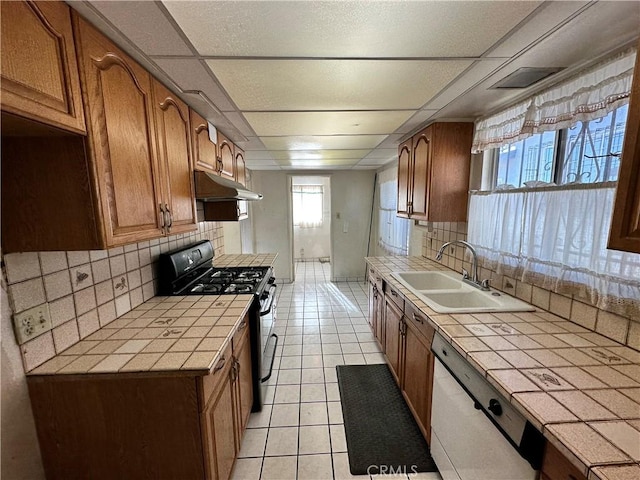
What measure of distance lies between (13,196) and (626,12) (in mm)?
2162

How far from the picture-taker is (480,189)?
2.07 m

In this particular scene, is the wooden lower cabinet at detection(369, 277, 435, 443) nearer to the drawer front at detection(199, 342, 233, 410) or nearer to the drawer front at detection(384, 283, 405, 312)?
the drawer front at detection(384, 283, 405, 312)

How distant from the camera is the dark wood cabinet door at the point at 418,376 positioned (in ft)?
5.00

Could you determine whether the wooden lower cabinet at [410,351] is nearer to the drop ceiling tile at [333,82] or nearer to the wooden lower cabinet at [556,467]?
the wooden lower cabinet at [556,467]

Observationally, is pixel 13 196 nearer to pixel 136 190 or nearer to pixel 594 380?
pixel 136 190

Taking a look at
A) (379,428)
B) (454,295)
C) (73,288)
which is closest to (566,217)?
(454,295)

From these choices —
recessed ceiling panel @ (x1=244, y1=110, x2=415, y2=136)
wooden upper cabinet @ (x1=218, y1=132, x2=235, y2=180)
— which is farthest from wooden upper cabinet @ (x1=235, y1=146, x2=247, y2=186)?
recessed ceiling panel @ (x1=244, y1=110, x2=415, y2=136)

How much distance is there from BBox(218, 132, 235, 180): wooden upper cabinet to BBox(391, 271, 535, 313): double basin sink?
177 cm

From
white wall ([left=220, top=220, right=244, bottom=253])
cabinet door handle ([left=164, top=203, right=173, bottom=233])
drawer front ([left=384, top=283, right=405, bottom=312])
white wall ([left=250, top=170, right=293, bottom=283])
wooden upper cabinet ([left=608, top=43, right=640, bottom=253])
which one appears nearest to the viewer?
wooden upper cabinet ([left=608, top=43, right=640, bottom=253])

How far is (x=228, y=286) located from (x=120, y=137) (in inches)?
47.7

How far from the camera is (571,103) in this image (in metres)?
1.26

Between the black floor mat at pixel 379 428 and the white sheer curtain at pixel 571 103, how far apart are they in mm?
1995

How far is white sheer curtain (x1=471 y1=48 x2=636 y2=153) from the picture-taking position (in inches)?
41.9

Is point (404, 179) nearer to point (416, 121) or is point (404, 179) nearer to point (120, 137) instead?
point (416, 121)
